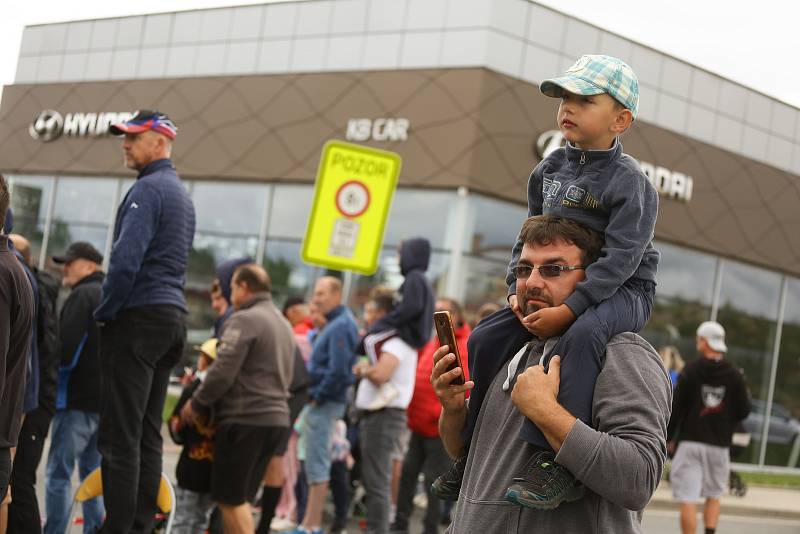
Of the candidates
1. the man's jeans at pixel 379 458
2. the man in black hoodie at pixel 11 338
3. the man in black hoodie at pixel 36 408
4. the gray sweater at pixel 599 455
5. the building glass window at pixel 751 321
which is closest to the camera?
the gray sweater at pixel 599 455

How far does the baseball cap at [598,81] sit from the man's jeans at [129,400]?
3497 mm

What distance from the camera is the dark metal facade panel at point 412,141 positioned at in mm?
19297

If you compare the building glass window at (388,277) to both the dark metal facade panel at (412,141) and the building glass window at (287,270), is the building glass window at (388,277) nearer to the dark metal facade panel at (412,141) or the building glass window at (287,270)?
the building glass window at (287,270)

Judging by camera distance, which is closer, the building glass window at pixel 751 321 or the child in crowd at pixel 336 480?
the child in crowd at pixel 336 480

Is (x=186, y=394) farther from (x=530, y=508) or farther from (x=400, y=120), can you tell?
(x=400, y=120)

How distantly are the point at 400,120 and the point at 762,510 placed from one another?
8530mm

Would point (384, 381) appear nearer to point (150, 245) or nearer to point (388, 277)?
point (150, 245)

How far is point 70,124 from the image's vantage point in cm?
2505

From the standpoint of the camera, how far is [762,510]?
16.5 m

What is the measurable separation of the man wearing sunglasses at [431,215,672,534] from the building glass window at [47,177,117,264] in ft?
71.9

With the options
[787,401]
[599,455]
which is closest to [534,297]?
[599,455]

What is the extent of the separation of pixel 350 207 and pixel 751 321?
52.7ft

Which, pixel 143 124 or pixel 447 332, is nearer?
pixel 447 332

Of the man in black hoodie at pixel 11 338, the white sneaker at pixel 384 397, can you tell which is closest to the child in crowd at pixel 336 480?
the white sneaker at pixel 384 397
